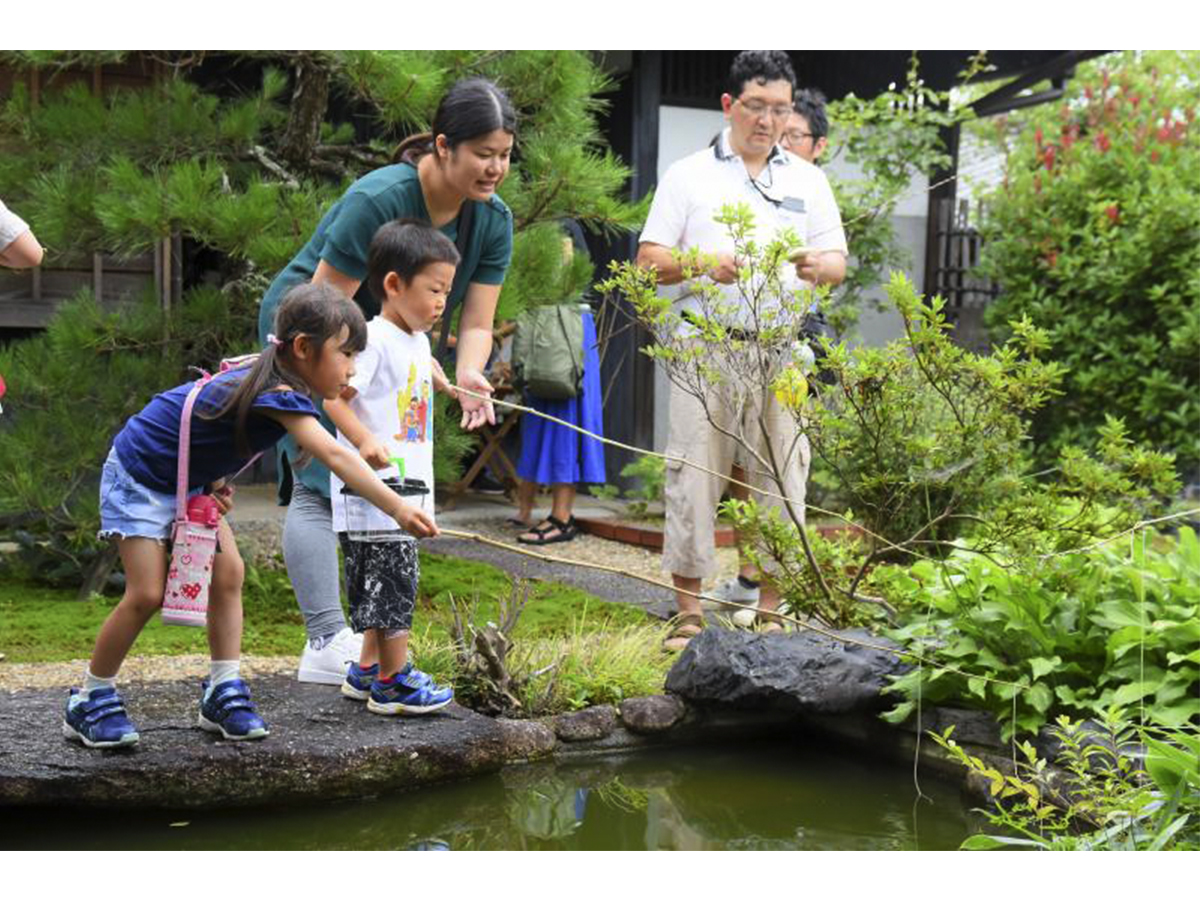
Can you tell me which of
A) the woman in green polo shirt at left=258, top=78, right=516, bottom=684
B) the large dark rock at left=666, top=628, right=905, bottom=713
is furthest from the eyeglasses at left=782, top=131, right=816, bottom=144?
the large dark rock at left=666, top=628, right=905, bottom=713

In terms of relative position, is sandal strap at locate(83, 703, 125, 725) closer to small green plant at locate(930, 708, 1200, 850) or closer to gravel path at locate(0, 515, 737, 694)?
gravel path at locate(0, 515, 737, 694)

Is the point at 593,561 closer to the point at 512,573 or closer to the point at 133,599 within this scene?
the point at 512,573

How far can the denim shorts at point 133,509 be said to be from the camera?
3389 millimetres

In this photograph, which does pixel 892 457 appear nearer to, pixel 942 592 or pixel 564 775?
pixel 942 592

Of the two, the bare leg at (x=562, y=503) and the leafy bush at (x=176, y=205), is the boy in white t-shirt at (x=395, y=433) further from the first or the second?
the bare leg at (x=562, y=503)

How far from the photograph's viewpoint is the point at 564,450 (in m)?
7.51

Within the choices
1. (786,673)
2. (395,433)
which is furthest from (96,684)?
(786,673)

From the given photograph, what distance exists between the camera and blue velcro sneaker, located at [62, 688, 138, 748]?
342cm

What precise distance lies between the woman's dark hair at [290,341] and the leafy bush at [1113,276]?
6.62m

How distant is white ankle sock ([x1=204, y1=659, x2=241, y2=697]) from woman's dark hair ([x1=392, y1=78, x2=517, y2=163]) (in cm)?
144

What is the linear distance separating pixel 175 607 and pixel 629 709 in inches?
53.3

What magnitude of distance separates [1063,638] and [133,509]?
2316 millimetres

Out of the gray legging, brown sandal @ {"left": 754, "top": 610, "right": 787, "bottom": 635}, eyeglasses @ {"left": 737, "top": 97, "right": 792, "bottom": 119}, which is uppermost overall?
eyeglasses @ {"left": 737, "top": 97, "right": 792, "bottom": 119}
